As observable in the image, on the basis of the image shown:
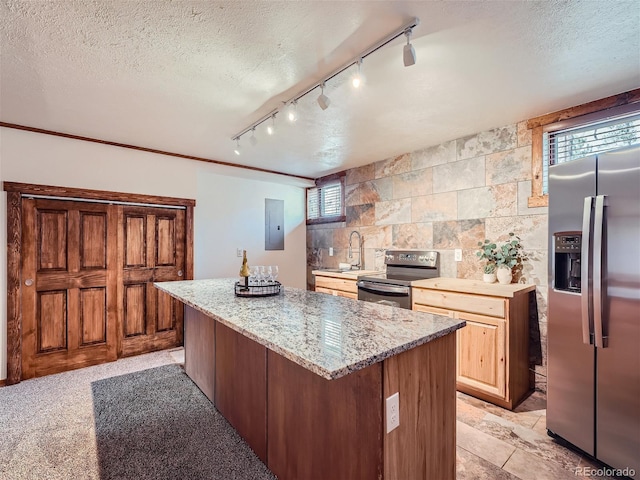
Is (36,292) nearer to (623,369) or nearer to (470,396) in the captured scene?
(470,396)

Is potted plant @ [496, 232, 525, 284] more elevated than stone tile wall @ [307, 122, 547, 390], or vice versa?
stone tile wall @ [307, 122, 547, 390]

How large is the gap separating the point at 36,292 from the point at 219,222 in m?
2.07

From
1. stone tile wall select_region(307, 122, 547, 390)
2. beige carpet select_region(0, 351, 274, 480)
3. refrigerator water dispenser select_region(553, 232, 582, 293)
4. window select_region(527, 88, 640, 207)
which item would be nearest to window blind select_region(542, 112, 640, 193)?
window select_region(527, 88, 640, 207)

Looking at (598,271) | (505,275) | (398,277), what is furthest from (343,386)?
(398,277)

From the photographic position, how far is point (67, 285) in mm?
3307

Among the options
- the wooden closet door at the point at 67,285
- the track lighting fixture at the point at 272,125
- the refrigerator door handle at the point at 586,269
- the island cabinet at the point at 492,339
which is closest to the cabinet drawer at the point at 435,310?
the island cabinet at the point at 492,339

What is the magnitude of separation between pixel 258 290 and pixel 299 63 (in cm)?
156

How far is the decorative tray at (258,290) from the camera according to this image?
237cm

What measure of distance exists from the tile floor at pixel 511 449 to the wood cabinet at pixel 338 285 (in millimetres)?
1687

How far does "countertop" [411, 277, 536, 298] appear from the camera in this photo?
8.47ft

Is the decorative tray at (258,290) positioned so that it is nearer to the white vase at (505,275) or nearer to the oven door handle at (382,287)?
the oven door handle at (382,287)

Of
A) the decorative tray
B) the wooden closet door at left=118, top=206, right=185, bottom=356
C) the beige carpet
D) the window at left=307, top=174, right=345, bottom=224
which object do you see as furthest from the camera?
the window at left=307, top=174, right=345, bottom=224

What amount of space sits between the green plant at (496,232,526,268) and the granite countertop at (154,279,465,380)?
5.49 feet

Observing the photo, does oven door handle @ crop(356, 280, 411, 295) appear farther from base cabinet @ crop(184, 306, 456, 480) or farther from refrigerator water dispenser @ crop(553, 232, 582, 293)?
base cabinet @ crop(184, 306, 456, 480)
